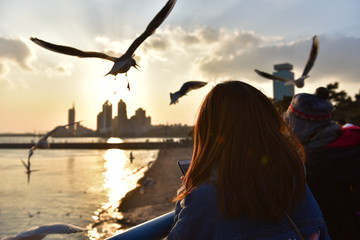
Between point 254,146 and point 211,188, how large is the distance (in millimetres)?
249

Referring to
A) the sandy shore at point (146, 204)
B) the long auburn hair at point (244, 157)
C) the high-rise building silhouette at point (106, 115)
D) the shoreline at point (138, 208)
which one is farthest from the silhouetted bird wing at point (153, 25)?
the sandy shore at point (146, 204)

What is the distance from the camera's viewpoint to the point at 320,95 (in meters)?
2.26

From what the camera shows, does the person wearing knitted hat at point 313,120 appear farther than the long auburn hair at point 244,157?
Yes

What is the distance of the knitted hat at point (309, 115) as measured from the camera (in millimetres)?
2125

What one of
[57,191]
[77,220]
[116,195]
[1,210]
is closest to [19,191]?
[57,191]

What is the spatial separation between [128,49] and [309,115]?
1.42 meters

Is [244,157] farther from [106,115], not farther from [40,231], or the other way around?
[40,231]

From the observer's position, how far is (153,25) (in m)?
1.85

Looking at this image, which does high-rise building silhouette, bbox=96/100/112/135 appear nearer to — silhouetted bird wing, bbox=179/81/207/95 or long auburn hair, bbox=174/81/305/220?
silhouetted bird wing, bbox=179/81/207/95

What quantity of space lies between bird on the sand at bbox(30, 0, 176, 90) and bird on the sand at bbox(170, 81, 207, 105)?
1126mm

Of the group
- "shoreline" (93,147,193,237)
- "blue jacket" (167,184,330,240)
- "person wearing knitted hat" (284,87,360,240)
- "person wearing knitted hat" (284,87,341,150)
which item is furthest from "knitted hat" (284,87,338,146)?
"shoreline" (93,147,193,237)

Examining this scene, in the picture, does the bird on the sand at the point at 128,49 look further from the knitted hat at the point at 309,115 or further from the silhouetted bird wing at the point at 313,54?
the silhouetted bird wing at the point at 313,54

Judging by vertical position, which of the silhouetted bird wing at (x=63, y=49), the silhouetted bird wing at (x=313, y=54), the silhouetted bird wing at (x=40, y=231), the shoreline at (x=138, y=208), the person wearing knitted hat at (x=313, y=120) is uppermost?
the silhouetted bird wing at (x=313, y=54)

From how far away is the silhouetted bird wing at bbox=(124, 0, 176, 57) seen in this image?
5.97 ft
